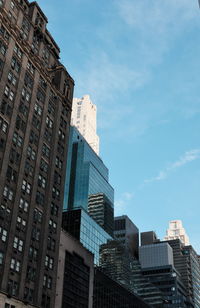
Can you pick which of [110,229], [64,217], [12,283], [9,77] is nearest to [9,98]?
[9,77]

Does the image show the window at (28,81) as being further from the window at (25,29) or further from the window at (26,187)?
the window at (26,187)

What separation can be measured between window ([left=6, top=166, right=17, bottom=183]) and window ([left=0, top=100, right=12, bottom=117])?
965 centimetres

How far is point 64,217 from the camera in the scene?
128 meters

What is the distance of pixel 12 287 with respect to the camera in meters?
65.6

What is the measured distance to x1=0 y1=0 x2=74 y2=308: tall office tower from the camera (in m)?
68.9

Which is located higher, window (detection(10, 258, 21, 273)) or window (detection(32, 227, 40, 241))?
window (detection(32, 227, 40, 241))

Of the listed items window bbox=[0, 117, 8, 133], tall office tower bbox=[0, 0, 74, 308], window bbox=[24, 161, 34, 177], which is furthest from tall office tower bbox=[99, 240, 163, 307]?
window bbox=[0, 117, 8, 133]

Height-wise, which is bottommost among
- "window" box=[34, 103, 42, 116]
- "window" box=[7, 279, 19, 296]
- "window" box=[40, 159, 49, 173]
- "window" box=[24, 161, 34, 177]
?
"window" box=[7, 279, 19, 296]

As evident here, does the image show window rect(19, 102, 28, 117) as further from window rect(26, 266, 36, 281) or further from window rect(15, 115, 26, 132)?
window rect(26, 266, 36, 281)

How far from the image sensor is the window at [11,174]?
7181cm

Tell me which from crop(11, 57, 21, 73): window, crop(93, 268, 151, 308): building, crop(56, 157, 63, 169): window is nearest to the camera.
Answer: crop(11, 57, 21, 73): window

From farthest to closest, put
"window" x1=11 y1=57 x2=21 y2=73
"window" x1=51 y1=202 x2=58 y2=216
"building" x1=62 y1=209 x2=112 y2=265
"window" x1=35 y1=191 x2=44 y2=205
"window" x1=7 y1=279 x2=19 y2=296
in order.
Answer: "building" x1=62 y1=209 x2=112 y2=265, "window" x1=51 y1=202 x2=58 y2=216, "window" x1=11 y1=57 x2=21 y2=73, "window" x1=35 y1=191 x2=44 y2=205, "window" x1=7 y1=279 x2=19 y2=296

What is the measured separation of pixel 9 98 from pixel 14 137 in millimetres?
7109

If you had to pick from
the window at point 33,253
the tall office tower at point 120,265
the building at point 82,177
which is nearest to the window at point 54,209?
the window at point 33,253
